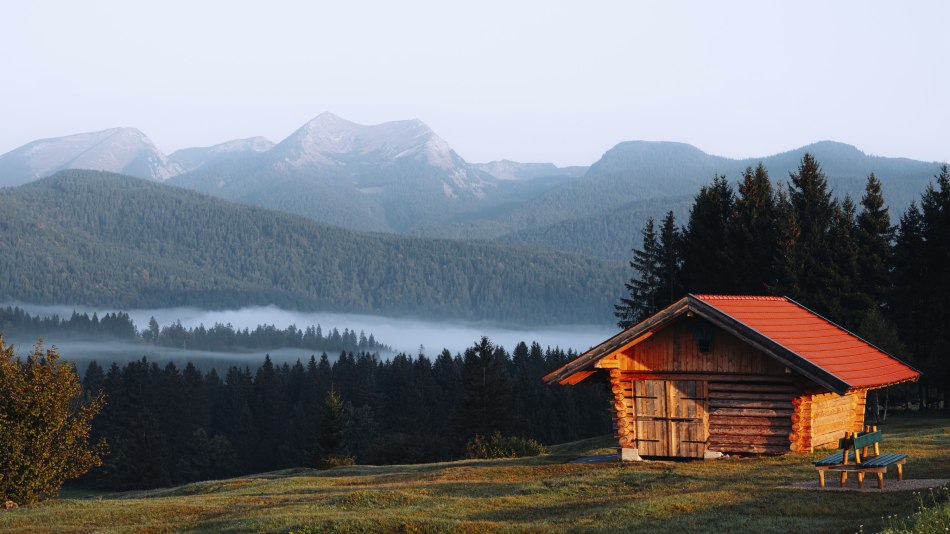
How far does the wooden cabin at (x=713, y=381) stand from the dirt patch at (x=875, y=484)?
232 inches

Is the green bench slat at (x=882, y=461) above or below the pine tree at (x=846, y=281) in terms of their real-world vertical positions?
below

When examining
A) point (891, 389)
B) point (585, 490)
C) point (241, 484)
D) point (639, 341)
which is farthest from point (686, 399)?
point (891, 389)

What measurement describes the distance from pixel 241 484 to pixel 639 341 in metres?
17.6

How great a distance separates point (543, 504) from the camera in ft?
88.5

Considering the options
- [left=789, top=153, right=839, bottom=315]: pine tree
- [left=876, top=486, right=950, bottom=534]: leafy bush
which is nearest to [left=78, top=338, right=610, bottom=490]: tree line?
[left=789, top=153, right=839, bottom=315]: pine tree

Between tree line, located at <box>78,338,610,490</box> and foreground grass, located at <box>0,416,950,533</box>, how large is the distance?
64793 mm

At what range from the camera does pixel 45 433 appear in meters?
35.6

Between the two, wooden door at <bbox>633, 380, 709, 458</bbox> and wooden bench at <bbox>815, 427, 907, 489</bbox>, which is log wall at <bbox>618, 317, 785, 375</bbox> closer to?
wooden door at <bbox>633, 380, 709, 458</bbox>

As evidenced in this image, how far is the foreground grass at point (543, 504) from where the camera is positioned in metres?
23.0

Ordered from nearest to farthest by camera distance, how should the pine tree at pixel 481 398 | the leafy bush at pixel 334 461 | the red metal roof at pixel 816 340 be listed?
the red metal roof at pixel 816 340 → the leafy bush at pixel 334 461 → the pine tree at pixel 481 398

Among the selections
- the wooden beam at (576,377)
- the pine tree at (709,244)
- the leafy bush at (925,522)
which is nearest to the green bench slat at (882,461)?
the leafy bush at (925,522)

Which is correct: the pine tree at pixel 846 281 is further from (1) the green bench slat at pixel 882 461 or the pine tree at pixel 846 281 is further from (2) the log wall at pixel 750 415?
(1) the green bench slat at pixel 882 461

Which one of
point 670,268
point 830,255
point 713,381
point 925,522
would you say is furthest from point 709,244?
point 925,522

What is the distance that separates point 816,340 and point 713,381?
4.11m
